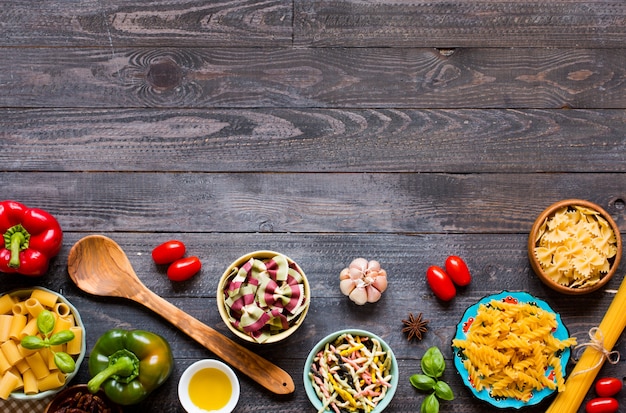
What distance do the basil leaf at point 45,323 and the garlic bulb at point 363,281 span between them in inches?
33.3

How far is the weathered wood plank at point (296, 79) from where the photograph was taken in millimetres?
2031

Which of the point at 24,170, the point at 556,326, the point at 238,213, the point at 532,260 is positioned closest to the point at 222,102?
the point at 238,213

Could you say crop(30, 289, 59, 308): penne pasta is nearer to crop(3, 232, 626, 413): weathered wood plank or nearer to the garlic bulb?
crop(3, 232, 626, 413): weathered wood plank

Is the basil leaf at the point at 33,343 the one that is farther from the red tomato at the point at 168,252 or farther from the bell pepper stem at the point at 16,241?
the red tomato at the point at 168,252

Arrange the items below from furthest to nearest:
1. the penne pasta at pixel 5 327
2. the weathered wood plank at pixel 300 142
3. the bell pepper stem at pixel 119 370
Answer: the weathered wood plank at pixel 300 142 < the penne pasta at pixel 5 327 < the bell pepper stem at pixel 119 370

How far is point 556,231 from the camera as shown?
1895 mm

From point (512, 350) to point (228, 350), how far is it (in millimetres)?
849

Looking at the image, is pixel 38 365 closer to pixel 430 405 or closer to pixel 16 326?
pixel 16 326

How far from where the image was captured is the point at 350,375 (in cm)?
187

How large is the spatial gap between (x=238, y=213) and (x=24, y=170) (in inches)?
27.7

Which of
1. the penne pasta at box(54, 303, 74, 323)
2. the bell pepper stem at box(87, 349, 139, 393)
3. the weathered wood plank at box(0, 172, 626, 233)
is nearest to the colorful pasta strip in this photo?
the weathered wood plank at box(0, 172, 626, 233)

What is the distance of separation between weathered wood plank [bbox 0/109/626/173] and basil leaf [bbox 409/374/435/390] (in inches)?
25.3

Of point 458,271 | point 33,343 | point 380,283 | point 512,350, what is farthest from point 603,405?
point 33,343

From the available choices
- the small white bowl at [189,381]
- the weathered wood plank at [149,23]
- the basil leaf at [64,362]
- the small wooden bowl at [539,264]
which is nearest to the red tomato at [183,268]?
the small white bowl at [189,381]
